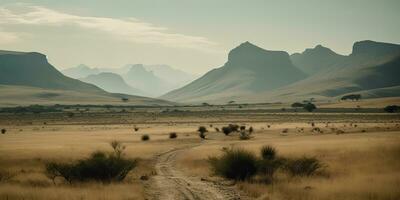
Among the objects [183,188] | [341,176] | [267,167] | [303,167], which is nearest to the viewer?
[183,188]

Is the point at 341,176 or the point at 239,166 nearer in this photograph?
the point at 239,166

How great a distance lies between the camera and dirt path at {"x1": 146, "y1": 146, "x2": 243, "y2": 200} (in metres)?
20.0

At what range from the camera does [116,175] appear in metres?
25.6

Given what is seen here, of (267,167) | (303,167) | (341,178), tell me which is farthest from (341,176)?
(267,167)

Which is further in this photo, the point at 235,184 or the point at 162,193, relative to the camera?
the point at 235,184

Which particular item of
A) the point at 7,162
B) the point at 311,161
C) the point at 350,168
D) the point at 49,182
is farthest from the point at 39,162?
the point at 350,168

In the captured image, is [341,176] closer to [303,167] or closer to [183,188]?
[303,167]

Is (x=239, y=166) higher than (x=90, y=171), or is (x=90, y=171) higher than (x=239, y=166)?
(x=239, y=166)

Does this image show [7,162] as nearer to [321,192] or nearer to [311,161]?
[311,161]

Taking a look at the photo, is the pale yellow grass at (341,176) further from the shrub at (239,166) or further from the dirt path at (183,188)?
the shrub at (239,166)

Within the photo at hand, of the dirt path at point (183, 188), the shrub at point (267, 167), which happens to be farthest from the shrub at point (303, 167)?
the dirt path at point (183, 188)

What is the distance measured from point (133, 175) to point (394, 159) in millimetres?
15916

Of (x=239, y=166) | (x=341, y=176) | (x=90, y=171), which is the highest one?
(x=239, y=166)

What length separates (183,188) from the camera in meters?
22.2
